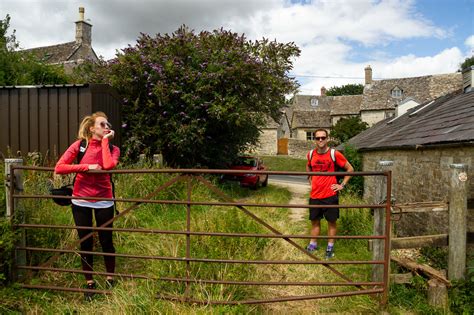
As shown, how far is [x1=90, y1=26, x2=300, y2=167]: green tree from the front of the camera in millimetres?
11391

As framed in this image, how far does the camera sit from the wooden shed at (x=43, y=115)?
277 inches

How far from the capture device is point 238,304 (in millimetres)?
3279

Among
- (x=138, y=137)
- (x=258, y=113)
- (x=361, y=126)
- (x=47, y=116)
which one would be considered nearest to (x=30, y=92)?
(x=47, y=116)

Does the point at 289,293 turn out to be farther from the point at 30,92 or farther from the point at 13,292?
the point at 30,92

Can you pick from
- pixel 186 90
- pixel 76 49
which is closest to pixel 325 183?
pixel 186 90

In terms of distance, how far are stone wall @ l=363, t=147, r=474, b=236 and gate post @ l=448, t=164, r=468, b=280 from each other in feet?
3.43

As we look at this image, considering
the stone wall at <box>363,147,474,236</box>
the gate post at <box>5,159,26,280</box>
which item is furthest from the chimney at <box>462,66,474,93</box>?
the gate post at <box>5,159,26,280</box>

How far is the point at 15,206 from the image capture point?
3691 mm

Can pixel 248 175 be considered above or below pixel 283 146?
below

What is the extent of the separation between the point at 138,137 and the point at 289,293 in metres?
8.80

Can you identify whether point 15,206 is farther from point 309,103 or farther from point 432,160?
point 309,103

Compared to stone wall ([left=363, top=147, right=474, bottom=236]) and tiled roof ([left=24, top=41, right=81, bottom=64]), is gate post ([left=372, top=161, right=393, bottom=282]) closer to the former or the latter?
stone wall ([left=363, top=147, right=474, bottom=236])

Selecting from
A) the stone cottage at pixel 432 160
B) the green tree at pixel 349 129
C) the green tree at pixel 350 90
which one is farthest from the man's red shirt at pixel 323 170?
the green tree at pixel 350 90

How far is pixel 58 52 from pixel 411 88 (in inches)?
1340
